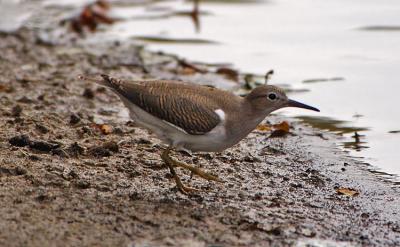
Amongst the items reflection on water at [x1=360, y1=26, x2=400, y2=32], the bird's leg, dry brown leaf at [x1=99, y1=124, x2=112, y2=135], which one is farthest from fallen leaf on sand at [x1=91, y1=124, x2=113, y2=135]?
reflection on water at [x1=360, y1=26, x2=400, y2=32]

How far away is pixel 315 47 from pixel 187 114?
18.3 feet

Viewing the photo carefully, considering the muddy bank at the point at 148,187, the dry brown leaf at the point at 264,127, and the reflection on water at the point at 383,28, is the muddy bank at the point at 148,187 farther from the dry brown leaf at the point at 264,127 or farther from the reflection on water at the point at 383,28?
the reflection on water at the point at 383,28

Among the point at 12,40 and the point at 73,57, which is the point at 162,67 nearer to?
the point at 73,57

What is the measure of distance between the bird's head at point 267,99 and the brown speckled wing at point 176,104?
51cm

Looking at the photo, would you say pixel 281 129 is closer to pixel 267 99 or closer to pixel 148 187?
pixel 267 99

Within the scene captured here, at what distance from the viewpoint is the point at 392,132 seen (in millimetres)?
9438

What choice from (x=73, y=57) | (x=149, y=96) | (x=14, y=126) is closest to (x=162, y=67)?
(x=73, y=57)

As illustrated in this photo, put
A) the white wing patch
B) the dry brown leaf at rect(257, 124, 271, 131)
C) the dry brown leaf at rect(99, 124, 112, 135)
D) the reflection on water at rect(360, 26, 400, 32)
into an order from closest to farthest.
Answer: the white wing patch
the dry brown leaf at rect(99, 124, 112, 135)
the dry brown leaf at rect(257, 124, 271, 131)
the reflection on water at rect(360, 26, 400, 32)

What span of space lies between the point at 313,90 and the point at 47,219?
5.45 m

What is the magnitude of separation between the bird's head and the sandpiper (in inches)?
2.2

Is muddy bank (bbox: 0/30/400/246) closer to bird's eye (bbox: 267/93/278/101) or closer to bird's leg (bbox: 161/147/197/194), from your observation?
bird's leg (bbox: 161/147/197/194)

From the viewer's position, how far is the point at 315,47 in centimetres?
1248

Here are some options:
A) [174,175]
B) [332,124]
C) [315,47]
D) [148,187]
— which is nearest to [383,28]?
[315,47]

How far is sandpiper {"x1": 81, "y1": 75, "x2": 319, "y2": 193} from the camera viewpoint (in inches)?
288
